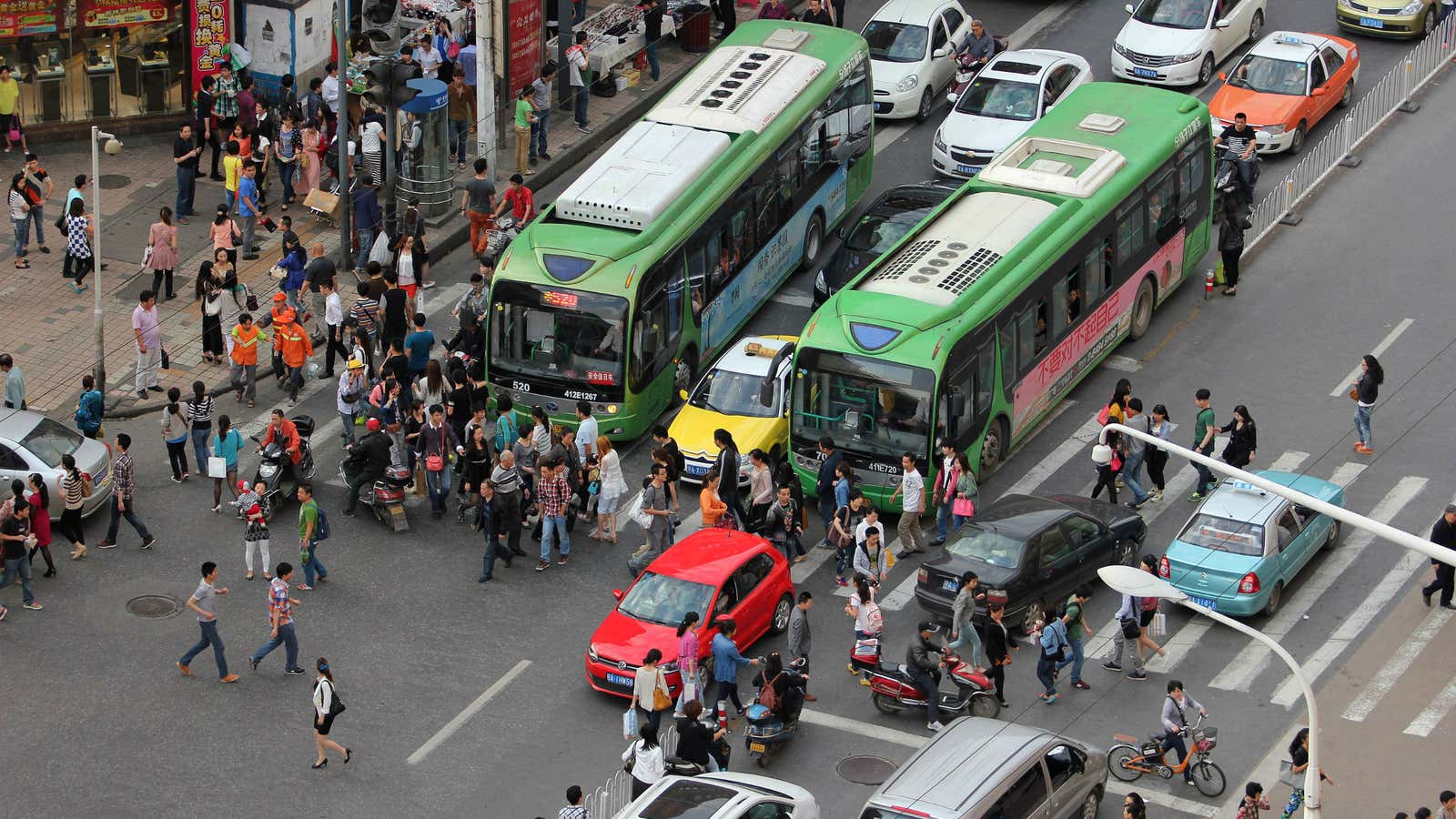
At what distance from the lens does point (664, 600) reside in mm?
25984

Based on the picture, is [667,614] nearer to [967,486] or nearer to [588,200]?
[967,486]

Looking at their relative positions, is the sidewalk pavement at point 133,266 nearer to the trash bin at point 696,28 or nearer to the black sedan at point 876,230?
the trash bin at point 696,28

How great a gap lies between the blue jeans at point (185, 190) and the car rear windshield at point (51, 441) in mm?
7772

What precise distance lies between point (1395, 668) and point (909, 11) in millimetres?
18350

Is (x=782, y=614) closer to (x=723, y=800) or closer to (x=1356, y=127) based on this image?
(x=723, y=800)

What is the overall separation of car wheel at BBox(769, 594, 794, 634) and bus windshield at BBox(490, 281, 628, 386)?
4.76 metres

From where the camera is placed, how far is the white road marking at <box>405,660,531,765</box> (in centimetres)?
2477

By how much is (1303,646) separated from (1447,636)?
71.8 inches

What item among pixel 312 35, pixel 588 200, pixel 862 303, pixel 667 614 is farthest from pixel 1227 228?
pixel 312 35

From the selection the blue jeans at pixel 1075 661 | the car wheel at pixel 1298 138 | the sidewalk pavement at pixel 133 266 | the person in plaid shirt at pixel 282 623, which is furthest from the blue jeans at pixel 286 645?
the car wheel at pixel 1298 138

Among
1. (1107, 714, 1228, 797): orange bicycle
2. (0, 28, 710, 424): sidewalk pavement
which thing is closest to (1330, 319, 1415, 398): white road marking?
(1107, 714, 1228, 797): orange bicycle

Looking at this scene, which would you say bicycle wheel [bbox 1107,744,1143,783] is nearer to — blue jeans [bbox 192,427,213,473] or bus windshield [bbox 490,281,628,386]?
bus windshield [bbox 490,281,628,386]

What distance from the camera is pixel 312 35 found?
40125 millimetres

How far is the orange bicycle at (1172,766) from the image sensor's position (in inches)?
945
